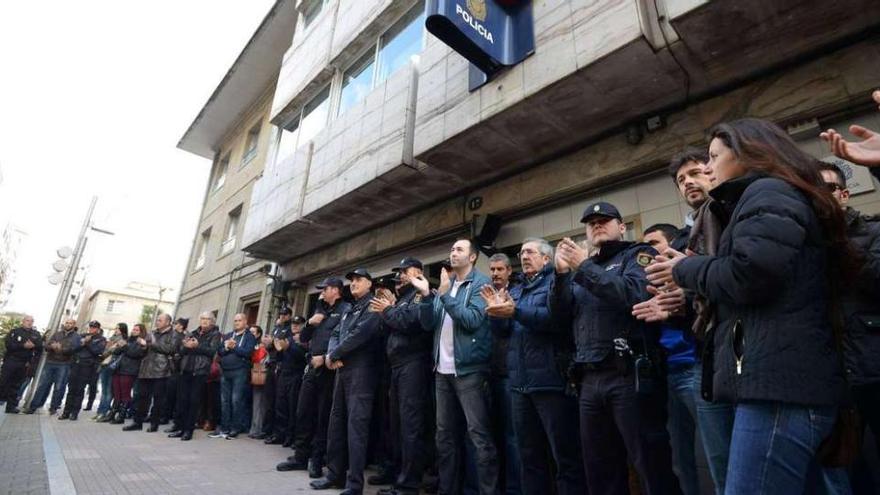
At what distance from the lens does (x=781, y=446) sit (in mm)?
1309

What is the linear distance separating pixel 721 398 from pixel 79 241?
1518cm

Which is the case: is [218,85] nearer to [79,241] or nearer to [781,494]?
[79,241]

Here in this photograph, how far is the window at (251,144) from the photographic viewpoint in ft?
51.2

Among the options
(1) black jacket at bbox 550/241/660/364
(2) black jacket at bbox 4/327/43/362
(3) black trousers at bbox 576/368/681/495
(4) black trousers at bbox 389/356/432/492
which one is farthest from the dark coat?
(2) black jacket at bbox 4/327/43/362

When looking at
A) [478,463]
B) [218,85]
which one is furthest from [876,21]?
[218,85]

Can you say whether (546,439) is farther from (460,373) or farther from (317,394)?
(317,394)

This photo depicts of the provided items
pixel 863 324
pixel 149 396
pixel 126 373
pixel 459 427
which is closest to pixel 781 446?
pixel 863 324

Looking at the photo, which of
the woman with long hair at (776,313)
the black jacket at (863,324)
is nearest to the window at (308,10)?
the woman with long hair at (776,313)

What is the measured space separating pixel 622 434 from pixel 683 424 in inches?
21.7

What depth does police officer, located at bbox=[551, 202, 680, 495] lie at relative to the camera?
2.40m

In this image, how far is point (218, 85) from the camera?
15820 millimetres

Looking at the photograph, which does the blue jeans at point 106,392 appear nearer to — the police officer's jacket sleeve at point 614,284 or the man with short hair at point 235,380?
the man with short hair at point 235,380

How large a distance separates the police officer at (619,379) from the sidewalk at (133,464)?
2794 mm

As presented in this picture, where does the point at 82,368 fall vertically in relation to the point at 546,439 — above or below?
above
